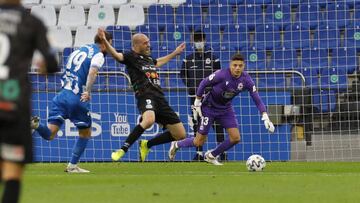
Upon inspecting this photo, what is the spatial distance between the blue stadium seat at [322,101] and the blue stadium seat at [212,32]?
9.81 ft

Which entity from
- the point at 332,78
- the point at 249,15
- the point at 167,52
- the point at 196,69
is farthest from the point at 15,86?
the point at 249,15

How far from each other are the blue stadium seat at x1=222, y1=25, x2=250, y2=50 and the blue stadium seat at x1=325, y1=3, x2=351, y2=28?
1974mm

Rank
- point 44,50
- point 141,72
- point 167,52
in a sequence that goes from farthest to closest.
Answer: point 167,52, point 141,72, point 44,50

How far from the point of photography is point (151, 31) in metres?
21.9

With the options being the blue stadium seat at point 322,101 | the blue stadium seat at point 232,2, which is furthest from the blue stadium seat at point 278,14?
the blue stadium seat at point 322,101

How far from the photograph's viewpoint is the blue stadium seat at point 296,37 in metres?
21.6

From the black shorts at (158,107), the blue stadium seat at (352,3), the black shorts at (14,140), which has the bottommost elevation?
the black shorts at (14,140)

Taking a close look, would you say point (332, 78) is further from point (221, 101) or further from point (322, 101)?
point (221, 101)

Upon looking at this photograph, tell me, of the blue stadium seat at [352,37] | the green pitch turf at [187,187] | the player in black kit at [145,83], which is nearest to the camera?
the green pitch turf at [187,187]

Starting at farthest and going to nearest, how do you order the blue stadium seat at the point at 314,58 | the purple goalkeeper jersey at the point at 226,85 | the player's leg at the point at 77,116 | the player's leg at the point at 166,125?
the blue stadium seat at the point at 314,58, the purple goalkeeper jersey at the point at 226,85, the player's leg at the point at 166,125, the player's leg at the point at 77,116

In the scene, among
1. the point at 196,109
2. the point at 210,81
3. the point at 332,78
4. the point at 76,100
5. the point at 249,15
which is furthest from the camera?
the point at 249,15

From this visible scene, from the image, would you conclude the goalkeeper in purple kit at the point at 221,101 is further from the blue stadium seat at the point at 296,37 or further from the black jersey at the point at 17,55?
the black jersey at the point at 17,55

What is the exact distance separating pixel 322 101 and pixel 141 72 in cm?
532

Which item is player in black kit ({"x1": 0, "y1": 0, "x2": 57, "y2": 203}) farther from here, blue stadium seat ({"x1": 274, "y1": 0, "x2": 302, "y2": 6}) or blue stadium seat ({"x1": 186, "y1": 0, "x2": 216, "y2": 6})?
blue stadium seat ({"x1": 274, "y1": 0, "x2": 302, "y2": 6})
